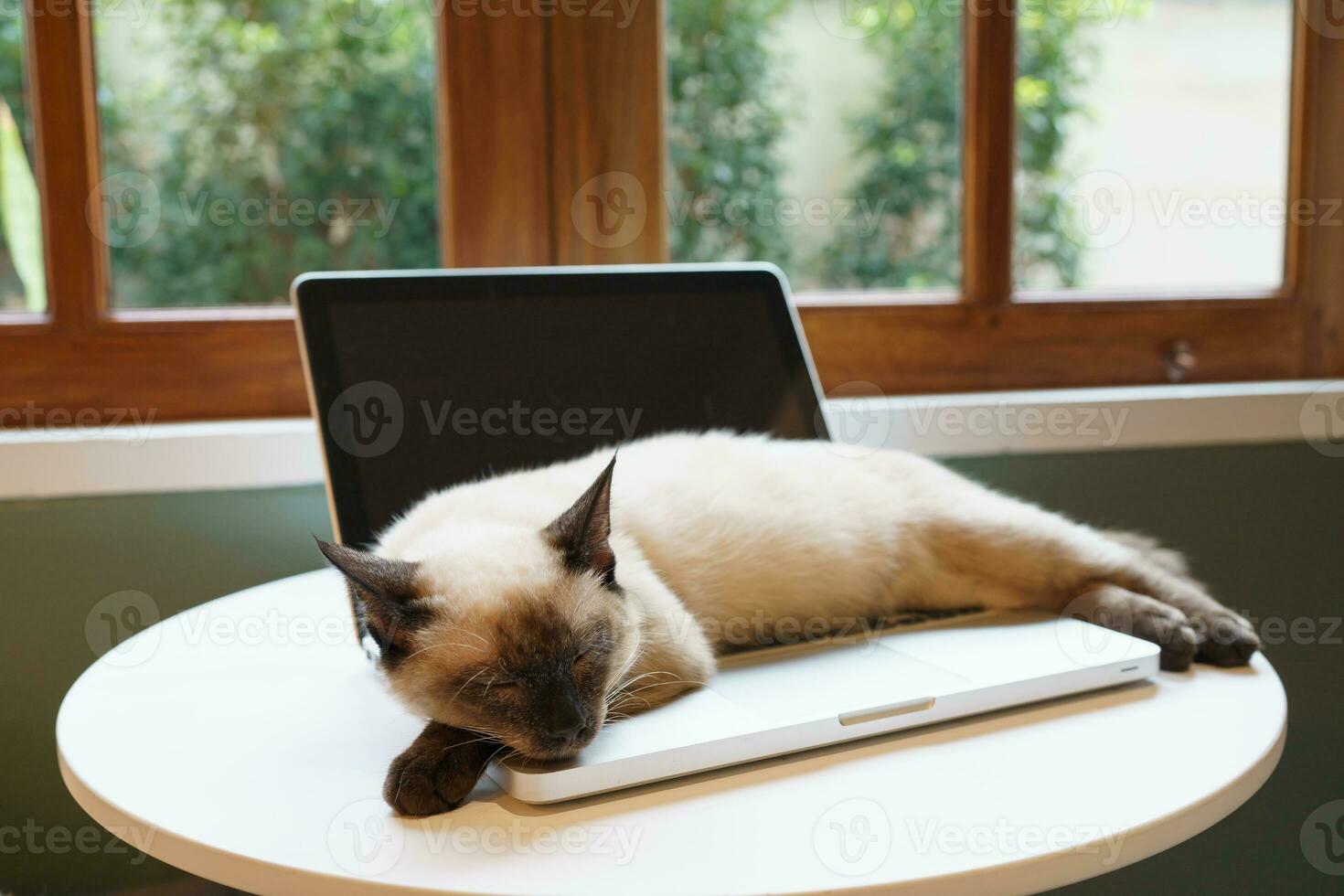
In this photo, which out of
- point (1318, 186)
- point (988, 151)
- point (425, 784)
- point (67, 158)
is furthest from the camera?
point (1318, 186)

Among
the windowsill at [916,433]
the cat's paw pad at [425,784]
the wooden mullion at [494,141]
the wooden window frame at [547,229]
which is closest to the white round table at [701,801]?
the cat's paw pad at [425,784]

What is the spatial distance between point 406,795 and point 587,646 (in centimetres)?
18

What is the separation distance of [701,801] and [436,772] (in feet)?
0.64

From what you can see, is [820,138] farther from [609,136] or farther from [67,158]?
[67,158]

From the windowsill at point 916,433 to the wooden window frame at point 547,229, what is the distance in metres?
0.07

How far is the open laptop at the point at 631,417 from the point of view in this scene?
2.80 ft

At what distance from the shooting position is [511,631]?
821mm

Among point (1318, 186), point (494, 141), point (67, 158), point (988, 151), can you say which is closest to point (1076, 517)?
point (988, 151)

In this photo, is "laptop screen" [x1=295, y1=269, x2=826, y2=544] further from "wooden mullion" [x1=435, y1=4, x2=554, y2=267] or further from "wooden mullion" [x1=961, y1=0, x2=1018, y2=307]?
"wooden mullion" [x1=961, y1=0, x2=1018, y2=307]

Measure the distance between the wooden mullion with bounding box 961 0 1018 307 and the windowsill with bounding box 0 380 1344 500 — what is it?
224 millimetres

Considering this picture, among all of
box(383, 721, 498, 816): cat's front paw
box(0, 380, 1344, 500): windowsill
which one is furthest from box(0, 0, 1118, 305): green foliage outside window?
box(383, 721, 498, 816): cat's front paw

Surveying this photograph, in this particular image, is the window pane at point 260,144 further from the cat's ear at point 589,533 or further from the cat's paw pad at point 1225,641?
the cat's paw pad at point 1225,641

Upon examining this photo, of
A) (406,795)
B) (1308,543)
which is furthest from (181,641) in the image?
(1308,543)

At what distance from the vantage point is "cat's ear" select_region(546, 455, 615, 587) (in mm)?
878
